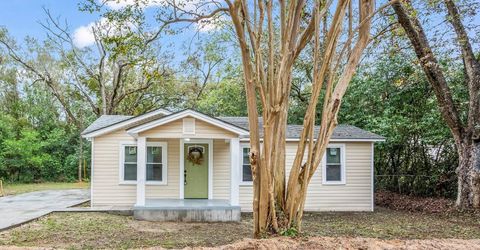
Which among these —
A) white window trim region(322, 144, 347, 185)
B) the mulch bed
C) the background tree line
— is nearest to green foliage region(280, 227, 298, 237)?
white window trim region(322, 144, 347, 185)

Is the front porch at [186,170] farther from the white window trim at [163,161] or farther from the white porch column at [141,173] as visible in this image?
the white porch column at [141,173]

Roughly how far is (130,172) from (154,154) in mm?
907

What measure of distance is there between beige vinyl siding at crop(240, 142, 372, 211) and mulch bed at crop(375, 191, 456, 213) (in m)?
1.15

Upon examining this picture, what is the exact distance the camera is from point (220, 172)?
1288 centimetres

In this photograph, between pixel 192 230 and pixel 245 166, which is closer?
pixel 192 230

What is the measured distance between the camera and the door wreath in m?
12.8

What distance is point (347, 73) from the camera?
5.98 metres

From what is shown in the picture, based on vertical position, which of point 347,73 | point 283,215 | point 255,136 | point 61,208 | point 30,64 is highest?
point 30,64

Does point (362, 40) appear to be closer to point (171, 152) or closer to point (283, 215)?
point (283, 215)

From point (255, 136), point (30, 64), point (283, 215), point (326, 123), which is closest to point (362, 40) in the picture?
point (326, 123)

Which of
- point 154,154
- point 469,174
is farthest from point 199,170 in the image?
point 469,174

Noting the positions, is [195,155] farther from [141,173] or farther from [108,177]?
[108,177]

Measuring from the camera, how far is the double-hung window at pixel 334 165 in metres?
13.0

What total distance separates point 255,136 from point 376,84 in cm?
1079
